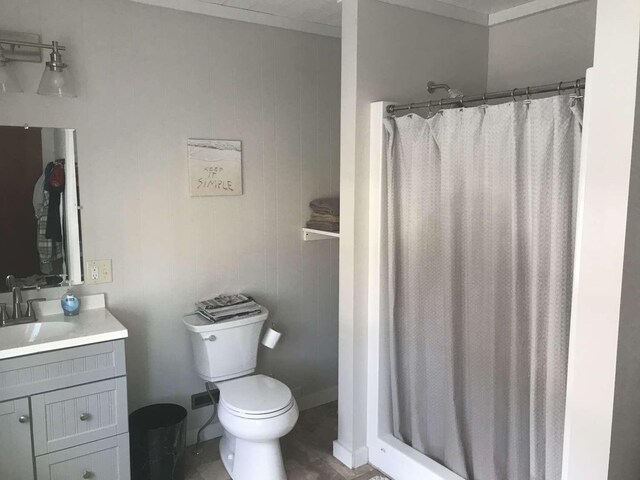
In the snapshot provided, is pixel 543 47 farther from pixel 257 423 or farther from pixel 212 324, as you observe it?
pixel 257 423

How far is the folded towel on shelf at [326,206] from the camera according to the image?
3085 millimetres

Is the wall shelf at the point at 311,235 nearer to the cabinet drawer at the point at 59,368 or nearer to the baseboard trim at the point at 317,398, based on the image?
the baseboard trim at the point at 317,398

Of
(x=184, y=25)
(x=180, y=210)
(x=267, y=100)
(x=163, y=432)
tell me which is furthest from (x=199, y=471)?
(x=184, y=25)

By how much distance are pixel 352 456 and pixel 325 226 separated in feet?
4.04

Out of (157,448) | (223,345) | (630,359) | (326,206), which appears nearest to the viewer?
(630,359)

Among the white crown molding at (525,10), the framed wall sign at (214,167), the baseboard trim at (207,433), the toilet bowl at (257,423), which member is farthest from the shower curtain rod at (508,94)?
the baseboard trim at (207,433)

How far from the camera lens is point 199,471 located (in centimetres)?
276

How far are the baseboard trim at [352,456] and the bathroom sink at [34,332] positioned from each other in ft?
4.74

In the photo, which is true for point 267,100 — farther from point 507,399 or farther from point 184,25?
point 507,399

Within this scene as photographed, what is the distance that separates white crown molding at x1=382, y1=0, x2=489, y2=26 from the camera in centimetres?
269

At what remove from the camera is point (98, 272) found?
2.63 m

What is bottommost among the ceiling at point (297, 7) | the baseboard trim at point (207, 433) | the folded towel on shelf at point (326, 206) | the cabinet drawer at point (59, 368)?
the baseboard trim at point (207, 433)

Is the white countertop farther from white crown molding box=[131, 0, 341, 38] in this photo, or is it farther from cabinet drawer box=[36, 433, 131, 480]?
white crown molding box=[131, 0, 341, 38]

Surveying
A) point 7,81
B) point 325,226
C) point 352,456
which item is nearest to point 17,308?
point 7,81
